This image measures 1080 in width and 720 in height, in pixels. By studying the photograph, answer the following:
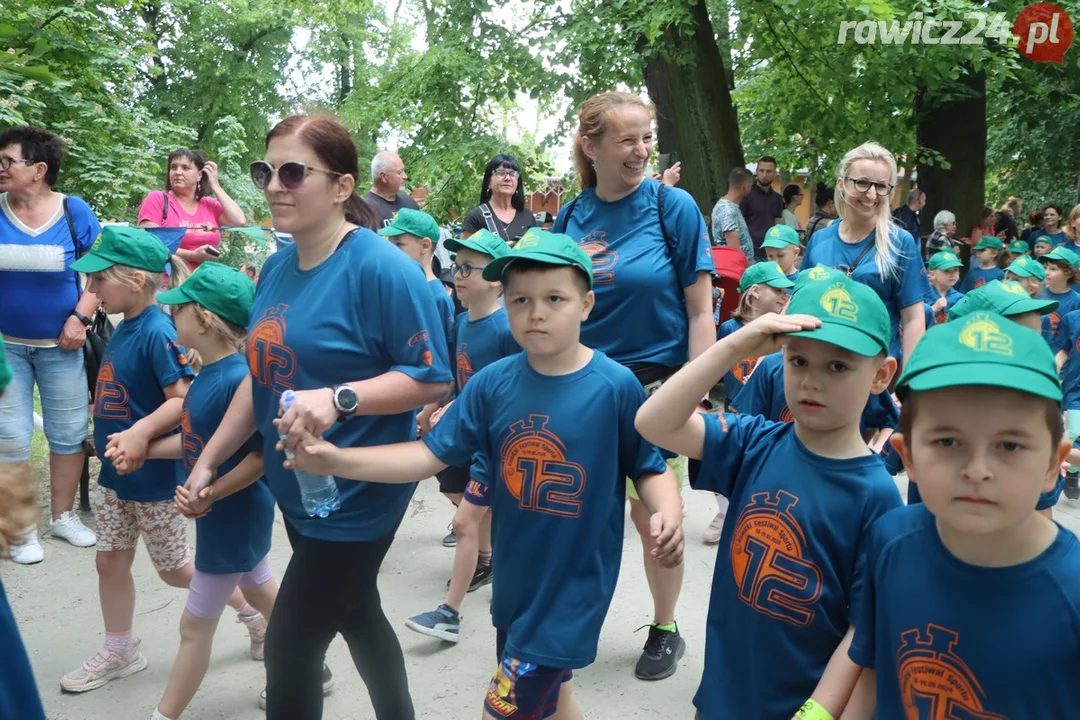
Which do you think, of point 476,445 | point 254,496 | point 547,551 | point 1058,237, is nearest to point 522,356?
point 476,445

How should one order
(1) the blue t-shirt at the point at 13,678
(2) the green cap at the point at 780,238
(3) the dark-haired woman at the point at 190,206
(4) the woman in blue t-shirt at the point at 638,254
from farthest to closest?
(2) the green cap at the point at 780,238 → (3) the dark-haired woman at the point at 190,206 → (4) the woman in blue t-shirt at the point at 638,254 → (1) the blue t-shirt at the point at 13,678

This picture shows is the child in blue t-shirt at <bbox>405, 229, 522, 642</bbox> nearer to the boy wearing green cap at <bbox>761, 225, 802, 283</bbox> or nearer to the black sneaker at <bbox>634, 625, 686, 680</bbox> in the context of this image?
the black sneaker at <bbox>634, 625, 686, 680</bbox>

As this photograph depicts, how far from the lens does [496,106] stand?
12.1 meters

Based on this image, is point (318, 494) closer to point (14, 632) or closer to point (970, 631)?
point (14, 632)

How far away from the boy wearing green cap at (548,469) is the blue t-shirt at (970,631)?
0.90m

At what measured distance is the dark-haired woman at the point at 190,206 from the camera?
260 inches

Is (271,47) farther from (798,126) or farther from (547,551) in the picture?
(547,551)

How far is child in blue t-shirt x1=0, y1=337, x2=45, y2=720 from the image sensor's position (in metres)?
1.60

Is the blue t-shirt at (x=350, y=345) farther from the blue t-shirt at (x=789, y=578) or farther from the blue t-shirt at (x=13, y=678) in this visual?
the blue t-shirt at (x=13, y=678)

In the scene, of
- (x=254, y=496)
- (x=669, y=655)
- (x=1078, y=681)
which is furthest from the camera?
(x=669, y=655)

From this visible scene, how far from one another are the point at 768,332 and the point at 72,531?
5165mm

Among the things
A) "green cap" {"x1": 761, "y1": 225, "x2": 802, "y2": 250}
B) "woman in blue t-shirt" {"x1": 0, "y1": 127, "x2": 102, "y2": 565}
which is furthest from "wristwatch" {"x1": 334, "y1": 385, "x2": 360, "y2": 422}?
"green cap" {"x1": 761, "y1": 225, "x2": 802, "y2": 250}

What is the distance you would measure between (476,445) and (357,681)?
5.84ft

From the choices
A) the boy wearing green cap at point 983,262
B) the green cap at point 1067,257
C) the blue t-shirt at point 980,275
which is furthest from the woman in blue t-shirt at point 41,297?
the boy wearing green cap at point 983,262
